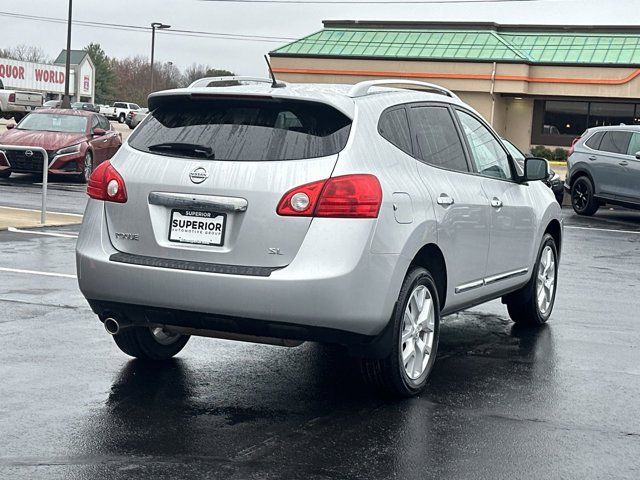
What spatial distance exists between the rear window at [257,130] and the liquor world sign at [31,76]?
267ft

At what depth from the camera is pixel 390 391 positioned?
6.06m

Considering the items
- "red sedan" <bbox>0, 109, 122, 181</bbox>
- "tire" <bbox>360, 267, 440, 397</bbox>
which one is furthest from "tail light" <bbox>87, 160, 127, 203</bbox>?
"red sedan" <bbox>0, 109, 122, 181</bbox>

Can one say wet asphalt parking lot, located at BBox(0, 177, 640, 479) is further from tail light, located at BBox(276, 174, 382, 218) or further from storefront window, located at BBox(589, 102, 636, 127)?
storefront window, located at BBox(589, 102, 636, 127)

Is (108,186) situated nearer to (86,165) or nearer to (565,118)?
(86,165)

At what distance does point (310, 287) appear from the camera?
544 centimetres

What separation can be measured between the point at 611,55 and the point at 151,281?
4862cm

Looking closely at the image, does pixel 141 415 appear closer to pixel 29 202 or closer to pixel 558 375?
pixel 558 375

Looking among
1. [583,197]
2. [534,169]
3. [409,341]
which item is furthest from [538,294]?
[583,197]

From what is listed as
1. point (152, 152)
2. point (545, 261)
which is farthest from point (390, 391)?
point (545, 261)

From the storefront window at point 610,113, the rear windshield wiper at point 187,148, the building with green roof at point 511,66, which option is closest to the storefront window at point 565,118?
the building with green roof at point 511,66

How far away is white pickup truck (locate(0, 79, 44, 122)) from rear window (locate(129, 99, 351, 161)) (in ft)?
181

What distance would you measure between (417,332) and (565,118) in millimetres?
47542

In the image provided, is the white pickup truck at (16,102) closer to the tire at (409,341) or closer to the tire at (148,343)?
the tire at (148,343)

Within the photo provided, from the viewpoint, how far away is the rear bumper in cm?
546
